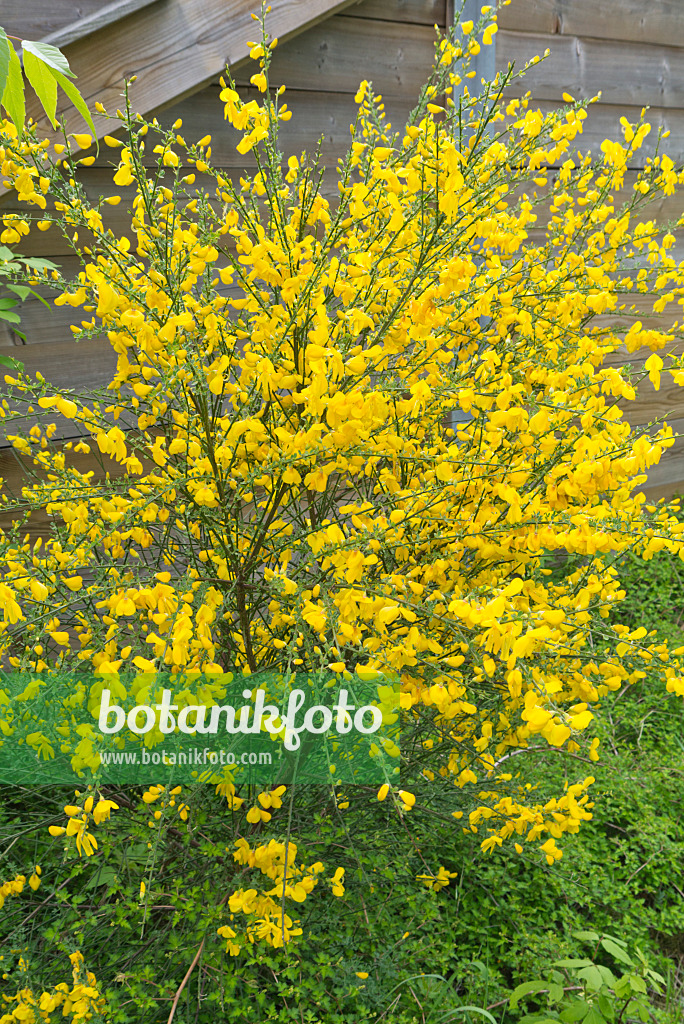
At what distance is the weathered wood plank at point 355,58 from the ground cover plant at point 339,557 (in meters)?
0.98

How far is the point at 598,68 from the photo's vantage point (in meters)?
3.08

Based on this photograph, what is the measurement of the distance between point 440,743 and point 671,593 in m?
1.95

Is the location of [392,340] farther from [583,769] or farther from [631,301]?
[631,301]

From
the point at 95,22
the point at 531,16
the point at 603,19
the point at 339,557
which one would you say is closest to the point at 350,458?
the point at 339,557

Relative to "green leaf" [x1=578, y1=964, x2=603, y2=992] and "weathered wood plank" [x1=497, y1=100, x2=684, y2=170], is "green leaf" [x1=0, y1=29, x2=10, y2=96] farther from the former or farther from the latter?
"weathered wood plank" [x1=497, y1=100, x2=684, y2=170]

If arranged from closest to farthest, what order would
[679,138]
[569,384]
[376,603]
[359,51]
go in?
[376,603] < [569,384] < [359,51] < [679,138]

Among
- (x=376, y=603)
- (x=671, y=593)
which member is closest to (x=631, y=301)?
(x=671, y=593)

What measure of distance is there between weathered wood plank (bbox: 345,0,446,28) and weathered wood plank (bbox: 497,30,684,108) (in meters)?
0.30

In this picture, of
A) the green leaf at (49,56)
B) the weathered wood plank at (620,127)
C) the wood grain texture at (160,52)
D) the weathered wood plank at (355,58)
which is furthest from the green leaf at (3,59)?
the weathered wood plank at (620,127)

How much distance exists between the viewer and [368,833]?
1.64 meters

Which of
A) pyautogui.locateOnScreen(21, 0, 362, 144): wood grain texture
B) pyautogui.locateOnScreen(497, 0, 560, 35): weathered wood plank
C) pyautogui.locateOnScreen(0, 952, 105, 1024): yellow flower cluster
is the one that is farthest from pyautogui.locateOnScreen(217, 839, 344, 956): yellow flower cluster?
pyautogui.locateOnScreen(497, 0, 560, 35): weathered wood plank

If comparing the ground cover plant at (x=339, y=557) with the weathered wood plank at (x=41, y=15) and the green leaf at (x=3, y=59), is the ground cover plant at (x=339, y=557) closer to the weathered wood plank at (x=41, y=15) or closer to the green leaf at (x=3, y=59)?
the green leaf at (x=3, y=59)

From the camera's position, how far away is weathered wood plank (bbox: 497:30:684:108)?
2857 millimetres

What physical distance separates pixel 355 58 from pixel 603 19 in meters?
1.32
